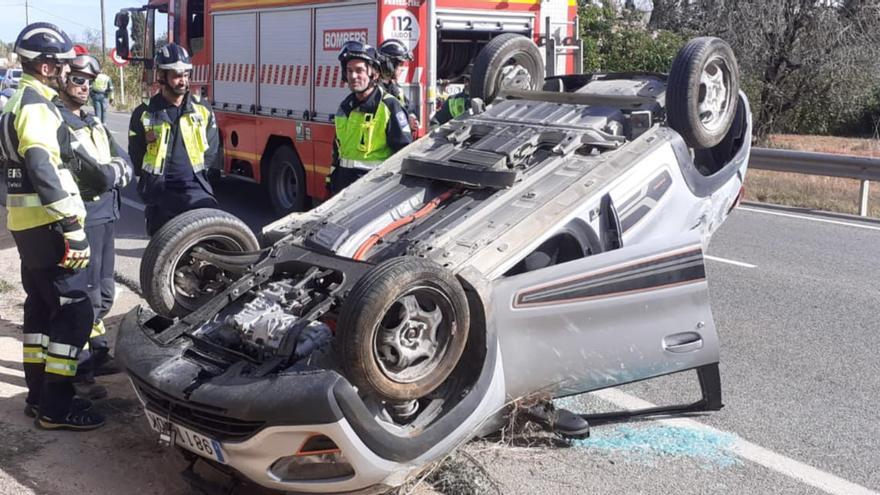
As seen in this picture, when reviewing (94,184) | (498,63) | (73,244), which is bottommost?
(73,244)

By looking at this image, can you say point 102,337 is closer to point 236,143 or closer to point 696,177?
point 696,177

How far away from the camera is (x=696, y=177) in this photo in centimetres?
506

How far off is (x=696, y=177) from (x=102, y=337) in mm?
3513

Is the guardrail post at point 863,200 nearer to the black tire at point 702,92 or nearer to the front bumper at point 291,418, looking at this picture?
the black tire at point 702,92

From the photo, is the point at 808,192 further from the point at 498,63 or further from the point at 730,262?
the point at 498,63

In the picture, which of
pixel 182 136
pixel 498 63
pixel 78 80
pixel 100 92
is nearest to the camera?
pixel 78 80

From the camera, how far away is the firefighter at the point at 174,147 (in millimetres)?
5871

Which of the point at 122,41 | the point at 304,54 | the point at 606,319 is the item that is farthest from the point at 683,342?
the point at 122,41

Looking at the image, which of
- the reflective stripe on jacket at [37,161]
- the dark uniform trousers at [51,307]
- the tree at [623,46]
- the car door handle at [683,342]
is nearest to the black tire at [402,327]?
the car door handle at [683,342]

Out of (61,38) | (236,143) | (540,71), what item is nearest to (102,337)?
(61,38)

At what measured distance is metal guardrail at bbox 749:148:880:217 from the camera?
11.3 m

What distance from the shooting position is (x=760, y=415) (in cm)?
491

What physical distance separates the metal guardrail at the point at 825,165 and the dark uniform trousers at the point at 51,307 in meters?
9.46

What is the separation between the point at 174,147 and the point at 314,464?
9.75 feet
